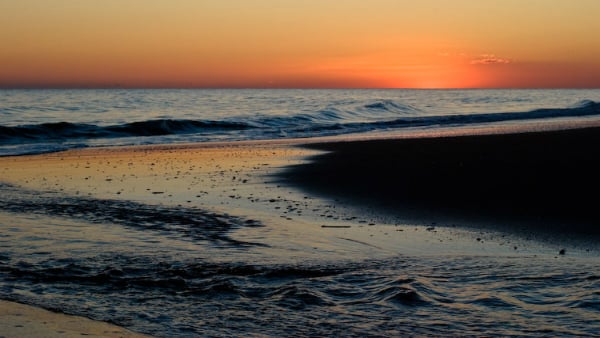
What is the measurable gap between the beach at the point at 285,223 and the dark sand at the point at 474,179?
0.04 meters

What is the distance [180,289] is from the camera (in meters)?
6.21

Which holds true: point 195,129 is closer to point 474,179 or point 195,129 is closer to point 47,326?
point 474,179

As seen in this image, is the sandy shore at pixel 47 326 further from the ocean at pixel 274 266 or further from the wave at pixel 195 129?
the wave at pixel 195 129

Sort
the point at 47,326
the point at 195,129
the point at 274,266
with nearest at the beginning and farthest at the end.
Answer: the point at 47,326 < the point at 274,266 < the point at 195,129

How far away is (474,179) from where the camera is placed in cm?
1260

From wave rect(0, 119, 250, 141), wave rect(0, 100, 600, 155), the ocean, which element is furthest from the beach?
wave rect(0, 119, 250, 141)

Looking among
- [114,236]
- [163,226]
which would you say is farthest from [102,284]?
[163,226]

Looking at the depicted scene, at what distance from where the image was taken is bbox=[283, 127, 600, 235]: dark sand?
389 inches

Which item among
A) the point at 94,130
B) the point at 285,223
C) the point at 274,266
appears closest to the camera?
the point at 274,266

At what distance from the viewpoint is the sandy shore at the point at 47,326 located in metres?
5.04

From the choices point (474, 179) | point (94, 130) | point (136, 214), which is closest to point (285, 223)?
point (136, 214)

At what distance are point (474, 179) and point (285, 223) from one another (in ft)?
15.5

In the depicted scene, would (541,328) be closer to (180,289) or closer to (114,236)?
(180,289)

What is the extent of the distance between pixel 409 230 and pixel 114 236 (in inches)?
139
